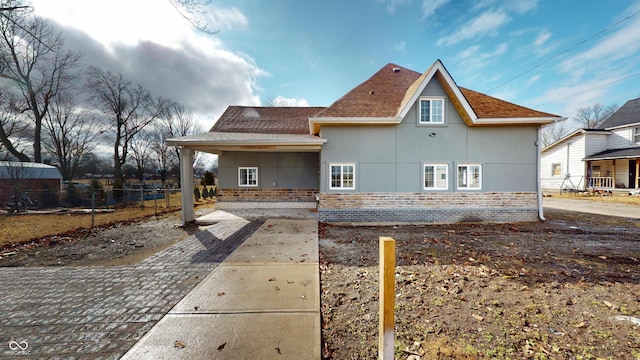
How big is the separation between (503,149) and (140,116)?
35.3m

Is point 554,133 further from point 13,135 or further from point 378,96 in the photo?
point 13,135

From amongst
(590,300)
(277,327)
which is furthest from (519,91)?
(277,327)

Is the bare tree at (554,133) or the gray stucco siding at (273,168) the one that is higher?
the bare tree at (554,133)

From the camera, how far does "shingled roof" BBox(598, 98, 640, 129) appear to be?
20.0m

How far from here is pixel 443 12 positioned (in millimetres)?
11555

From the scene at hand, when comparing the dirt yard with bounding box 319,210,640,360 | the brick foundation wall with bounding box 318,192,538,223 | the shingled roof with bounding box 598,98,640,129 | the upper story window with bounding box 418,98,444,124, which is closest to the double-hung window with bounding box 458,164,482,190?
the brick foundation wall with bounding box 318,192,538,223

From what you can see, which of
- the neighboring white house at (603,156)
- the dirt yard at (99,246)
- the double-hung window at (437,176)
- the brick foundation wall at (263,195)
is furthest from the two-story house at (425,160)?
the neighboring white house at (603,156)

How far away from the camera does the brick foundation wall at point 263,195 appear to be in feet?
40.7

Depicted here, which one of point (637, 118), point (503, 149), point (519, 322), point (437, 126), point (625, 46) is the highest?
point (625, 46)

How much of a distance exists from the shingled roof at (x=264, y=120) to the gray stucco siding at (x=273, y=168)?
149 centimetres

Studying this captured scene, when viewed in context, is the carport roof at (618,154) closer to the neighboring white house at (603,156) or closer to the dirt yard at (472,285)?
the neighboring white house at (603,156)

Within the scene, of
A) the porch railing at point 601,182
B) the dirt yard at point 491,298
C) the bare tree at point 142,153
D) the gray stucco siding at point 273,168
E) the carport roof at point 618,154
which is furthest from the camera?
the bare tree at point 142,153

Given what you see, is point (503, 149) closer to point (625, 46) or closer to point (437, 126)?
point (437, 126)

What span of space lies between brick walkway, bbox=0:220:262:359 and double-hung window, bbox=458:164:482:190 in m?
9.20
